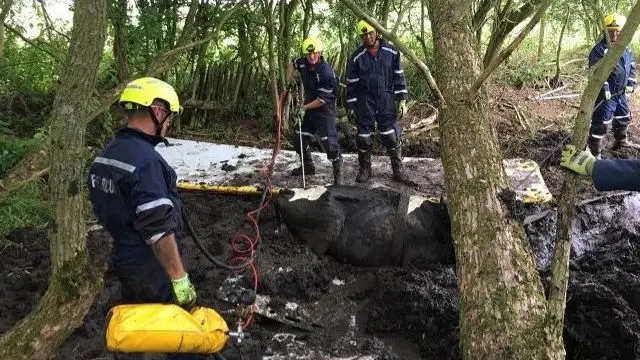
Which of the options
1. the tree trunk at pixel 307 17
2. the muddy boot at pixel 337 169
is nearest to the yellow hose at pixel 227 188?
the muddy boot at pixel 337 169

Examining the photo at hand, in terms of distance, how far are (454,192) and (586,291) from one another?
1.05 meters

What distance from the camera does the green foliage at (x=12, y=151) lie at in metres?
5.94

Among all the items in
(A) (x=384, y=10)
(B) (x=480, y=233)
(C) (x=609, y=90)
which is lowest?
(B) (x=480, y=233)

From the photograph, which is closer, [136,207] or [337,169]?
[136,207]

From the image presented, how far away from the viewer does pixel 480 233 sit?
3.14 metres

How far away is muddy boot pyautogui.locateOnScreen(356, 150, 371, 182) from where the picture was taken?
6199 mm

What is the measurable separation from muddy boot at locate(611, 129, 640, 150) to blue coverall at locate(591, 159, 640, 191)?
4.91 metres

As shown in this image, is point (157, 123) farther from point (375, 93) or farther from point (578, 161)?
point (375, 93)

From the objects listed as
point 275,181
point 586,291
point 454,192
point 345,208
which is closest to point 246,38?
point 275,181

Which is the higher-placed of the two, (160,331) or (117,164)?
(117,164)

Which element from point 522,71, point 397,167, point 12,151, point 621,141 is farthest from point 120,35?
point 522,71

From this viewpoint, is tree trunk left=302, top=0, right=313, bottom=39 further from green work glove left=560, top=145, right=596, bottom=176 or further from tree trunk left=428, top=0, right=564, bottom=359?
green work glove left=560, top=145, right=596, bottom=176

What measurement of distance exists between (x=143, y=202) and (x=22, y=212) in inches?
134

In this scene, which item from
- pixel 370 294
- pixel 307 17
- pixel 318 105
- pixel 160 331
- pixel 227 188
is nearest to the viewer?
pixel 160 331
